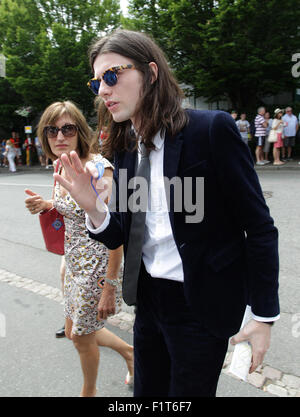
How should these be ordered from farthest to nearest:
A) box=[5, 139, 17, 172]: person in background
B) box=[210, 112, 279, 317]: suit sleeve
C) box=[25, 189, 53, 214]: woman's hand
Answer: box=[5, 139, 17, 172]: person in background
box=[25, 189, 53, 214]: woman's hand
box=[210, 112, 279, 317]: suit sleeve

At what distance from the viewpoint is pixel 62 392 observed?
255cm

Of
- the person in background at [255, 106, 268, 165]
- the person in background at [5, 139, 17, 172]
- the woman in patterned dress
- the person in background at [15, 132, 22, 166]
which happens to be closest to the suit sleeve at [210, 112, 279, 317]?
the woman in patterned dress

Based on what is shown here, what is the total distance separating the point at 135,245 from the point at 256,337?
571 millimetres

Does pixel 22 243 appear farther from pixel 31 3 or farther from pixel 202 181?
pixel 31 3

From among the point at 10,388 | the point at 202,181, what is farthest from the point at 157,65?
the point at 10,388

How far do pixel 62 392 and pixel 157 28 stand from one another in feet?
50.2

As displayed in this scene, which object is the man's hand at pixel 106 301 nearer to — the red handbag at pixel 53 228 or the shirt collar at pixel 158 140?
the red handbag at pixel 53 228

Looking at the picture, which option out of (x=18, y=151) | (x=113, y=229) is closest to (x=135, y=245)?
(x=113, y=229)

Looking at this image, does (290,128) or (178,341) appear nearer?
(178,341)

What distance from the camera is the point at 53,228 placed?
101 inches

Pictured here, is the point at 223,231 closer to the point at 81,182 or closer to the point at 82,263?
the point at 81,182

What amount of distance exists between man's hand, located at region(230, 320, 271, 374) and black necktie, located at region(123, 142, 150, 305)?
0.45 meters

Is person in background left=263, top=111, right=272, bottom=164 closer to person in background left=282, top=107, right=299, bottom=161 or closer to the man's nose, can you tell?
person in background left=282, top=107, right=299, bottom=161

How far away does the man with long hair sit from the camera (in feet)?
4.22
